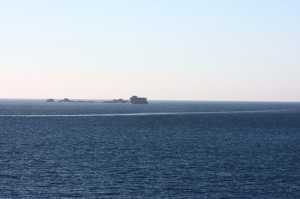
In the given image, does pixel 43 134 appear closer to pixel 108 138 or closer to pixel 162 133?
pixel 108 138

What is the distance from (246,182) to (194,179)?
20.7ft

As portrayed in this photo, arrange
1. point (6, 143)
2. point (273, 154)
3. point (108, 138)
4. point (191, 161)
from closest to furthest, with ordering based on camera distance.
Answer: point (191, 161) < point (273, 154) < point (6, 143) < point (108, 138)

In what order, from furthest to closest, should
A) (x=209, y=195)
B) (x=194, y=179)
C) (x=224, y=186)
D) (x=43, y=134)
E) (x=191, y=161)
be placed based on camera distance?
(x=43, y=134)
(x=191, y=161)
(x=194, y=179)
(x=224, y=186)
(x=209, y=195)

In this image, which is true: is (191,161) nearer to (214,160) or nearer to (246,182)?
(214,160)

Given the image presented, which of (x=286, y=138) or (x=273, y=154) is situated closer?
(x=273, y=154)

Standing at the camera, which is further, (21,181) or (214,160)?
(214,160)

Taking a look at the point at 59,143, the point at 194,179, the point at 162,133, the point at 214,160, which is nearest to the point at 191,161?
the point at 214,160

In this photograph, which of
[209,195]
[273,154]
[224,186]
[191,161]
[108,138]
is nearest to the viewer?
[209,195]

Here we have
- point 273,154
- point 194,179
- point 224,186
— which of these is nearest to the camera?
point 224,186

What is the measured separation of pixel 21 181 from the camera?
6594 cm

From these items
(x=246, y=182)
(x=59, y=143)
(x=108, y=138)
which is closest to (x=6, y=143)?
(x=59, y=143)

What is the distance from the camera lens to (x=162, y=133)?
151125mm

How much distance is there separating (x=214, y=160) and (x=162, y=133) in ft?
208

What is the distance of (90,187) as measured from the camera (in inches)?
2482
